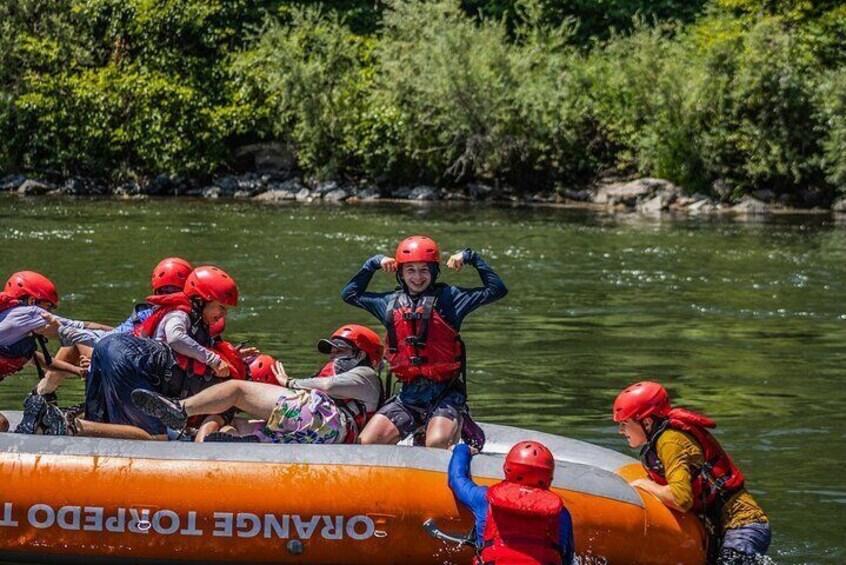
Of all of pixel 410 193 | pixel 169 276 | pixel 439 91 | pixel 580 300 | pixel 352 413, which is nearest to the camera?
pixel 352 413

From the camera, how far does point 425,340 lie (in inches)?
301

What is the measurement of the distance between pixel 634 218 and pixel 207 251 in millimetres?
8840

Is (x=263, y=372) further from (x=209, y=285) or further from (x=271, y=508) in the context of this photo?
(x=271, y=508)

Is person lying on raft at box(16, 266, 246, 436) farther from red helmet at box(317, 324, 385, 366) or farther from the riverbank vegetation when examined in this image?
the riverbank vegetation

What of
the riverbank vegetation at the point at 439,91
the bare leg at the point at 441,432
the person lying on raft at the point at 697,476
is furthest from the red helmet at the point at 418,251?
the riverbank vegetation at the point at 439,91

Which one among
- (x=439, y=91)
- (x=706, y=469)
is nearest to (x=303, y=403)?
(x=706, y=469)

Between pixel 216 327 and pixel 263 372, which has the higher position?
pixel 216 327

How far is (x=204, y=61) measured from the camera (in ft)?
106

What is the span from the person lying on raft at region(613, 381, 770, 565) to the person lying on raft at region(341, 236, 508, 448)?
121 cm

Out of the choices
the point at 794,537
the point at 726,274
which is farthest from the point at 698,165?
the point at 794,537

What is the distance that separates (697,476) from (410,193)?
23.8m

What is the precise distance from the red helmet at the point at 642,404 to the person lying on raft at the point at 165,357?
2125 mm

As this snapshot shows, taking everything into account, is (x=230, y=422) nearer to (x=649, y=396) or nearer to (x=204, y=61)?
(x=649, y=396)

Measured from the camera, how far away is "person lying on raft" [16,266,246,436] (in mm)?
7320
